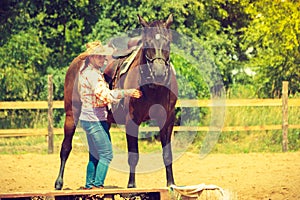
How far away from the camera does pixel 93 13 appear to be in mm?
19578

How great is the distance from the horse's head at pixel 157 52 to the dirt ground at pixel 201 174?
181 cm

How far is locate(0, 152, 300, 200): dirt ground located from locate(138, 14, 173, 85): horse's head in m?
1.81

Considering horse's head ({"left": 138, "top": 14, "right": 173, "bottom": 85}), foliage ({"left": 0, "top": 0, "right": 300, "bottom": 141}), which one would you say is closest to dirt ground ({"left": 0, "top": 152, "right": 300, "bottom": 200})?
horse's head ({"left": 138, "top": 14, "right": 173, "bottom": 85})

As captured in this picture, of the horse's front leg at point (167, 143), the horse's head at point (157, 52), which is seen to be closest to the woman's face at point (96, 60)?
the horse's head at point (157, 52)

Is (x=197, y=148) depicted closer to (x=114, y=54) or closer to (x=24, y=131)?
Result: (x=24, y=131)

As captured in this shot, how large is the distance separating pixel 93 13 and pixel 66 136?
10339 mm

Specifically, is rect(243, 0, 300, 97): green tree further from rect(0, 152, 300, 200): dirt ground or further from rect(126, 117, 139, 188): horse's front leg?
rect(126, 117, 139, 188): horse's front leg

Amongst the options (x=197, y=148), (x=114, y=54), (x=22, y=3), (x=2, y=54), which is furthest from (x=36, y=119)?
(x=114, y=54)

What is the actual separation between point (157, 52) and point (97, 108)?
131 cm

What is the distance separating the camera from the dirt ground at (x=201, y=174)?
9.51 metres

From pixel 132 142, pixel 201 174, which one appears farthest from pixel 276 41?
pixel 132 142

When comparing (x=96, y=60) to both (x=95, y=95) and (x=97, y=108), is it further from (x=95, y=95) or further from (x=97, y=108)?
(x=97, y=108)

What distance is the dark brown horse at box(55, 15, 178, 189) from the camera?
8617mm

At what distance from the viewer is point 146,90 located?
29.9 ft
